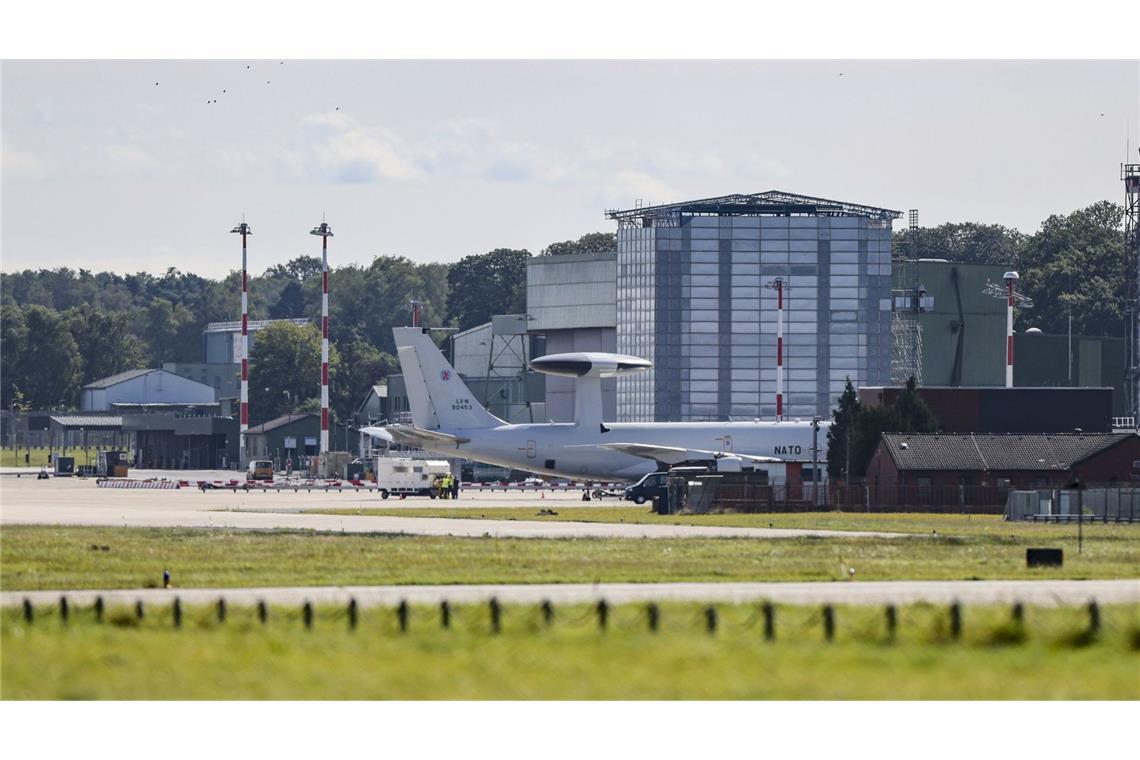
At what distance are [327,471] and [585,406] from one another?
46646mm

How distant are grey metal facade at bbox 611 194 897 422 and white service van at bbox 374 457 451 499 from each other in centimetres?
5466

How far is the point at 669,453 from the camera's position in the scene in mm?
105375

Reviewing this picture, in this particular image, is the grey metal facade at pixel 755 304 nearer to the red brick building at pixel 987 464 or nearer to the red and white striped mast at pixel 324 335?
the red and white striped mast at pixel 324 335

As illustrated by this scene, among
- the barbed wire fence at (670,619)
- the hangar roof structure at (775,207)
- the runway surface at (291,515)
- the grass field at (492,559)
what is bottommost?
the runway surface at (291,515)

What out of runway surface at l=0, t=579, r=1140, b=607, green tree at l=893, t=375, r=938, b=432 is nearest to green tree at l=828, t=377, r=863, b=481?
green tree at l=893, t=375, r=938, b=432

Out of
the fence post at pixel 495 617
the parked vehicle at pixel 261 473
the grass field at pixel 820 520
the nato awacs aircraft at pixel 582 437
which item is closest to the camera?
the fence post at pixel 495 617

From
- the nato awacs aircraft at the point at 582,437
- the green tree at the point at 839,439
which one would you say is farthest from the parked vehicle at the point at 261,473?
the green tree at the point at 839,439

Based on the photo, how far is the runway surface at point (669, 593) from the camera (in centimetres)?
3884

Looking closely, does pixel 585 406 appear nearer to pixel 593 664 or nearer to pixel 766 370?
pixel 766 370

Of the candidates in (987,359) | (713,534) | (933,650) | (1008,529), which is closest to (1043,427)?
(1008,529)

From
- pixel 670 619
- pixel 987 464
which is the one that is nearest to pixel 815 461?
pixel 987 464

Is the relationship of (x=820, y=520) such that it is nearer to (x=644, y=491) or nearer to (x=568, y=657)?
(x=644, y=491)

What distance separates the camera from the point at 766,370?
161000 millimetres

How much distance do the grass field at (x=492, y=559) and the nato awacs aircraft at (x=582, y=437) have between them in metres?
40.2
